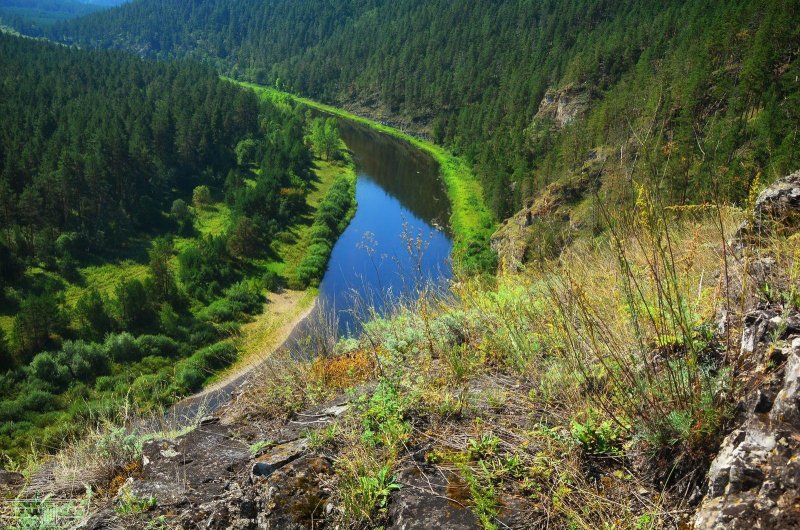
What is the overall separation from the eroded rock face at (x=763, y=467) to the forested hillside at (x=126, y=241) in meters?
8.93

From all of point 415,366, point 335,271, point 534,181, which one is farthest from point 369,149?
point 415,366

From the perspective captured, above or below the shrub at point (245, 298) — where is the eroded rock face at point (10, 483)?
above

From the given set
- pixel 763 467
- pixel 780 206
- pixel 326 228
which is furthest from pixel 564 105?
pixel 763 467

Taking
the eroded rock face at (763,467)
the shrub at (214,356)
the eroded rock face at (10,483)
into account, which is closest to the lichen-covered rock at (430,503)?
the eroded rock face at (763,467)

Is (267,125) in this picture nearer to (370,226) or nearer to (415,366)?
(370,226)

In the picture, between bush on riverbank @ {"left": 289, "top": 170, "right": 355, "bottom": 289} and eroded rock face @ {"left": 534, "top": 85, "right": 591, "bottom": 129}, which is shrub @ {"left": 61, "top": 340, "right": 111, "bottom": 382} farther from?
eroded rock face @ {"left": 534, "top": 85, "right": 591, "bottom": 129}

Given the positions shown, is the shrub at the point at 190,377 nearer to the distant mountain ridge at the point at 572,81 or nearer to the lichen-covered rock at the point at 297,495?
the distant mountain ridge at the point at 572,81

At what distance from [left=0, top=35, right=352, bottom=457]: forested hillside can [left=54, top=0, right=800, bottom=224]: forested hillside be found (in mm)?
19286

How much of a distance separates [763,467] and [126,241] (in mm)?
55664

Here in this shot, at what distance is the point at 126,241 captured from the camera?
164 feet

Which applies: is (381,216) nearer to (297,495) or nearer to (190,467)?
(190,467)

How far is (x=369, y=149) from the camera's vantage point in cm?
9544

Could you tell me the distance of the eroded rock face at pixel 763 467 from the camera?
233 cm

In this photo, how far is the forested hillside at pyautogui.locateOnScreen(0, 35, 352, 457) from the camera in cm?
3064
